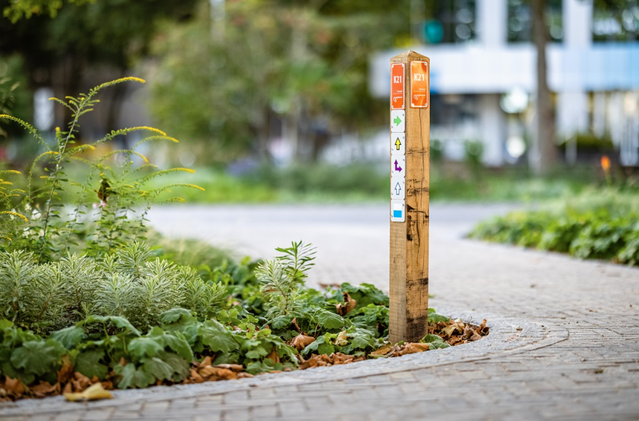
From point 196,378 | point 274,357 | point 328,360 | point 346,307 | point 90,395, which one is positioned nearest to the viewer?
point 90,395

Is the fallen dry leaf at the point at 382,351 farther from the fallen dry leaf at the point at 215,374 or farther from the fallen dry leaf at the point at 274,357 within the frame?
the fallen dry leaf at the point at 215,374

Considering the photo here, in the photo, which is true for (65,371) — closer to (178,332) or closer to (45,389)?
(45,389)

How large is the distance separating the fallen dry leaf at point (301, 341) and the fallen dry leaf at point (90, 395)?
1598 millimetres

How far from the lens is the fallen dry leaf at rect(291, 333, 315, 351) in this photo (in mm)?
6168

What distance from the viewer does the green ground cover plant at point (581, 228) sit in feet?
37.2

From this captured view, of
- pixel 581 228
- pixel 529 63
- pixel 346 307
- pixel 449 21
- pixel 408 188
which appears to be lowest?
pixel 346 307

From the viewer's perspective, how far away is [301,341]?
619 centimetres

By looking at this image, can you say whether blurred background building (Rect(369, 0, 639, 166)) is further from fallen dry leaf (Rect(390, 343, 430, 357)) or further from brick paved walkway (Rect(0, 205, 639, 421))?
fallen dry leaf (Rect(390, 343, 430, 357))

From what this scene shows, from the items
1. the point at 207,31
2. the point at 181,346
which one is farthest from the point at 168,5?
the point at 181,346

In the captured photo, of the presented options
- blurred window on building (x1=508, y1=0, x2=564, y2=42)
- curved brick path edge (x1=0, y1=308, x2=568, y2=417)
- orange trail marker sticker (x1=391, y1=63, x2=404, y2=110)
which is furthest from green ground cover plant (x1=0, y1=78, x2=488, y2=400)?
blurred window on building (x1=508, y1=0, x2=564, y2=42)

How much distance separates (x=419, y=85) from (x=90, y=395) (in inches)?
113

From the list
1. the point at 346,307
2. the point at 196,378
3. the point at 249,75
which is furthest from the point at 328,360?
the point at 249,75

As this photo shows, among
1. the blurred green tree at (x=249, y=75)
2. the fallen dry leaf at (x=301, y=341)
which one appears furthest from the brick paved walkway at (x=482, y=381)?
the blurred green tree at (x=249, y=75)

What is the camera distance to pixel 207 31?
27781 mm
